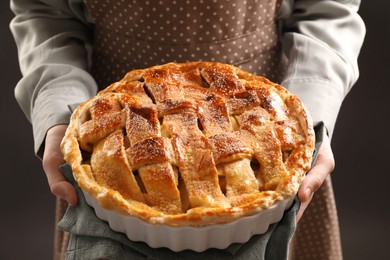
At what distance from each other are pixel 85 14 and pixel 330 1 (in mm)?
474

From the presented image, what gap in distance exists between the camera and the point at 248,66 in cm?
117

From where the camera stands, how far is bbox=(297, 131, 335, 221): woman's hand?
86 centimetres

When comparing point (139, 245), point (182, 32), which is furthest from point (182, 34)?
point (139, 245)

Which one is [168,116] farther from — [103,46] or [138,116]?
[103,46]

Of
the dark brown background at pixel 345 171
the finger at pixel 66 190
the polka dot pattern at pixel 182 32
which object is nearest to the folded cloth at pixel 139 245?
the finger at pixel 66 190

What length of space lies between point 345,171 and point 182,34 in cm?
105

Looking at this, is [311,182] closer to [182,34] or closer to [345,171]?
[182,34]

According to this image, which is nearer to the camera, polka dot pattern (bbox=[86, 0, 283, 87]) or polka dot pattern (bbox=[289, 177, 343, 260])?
polka dot pattern (bbox=[86, 0, 283, 87])

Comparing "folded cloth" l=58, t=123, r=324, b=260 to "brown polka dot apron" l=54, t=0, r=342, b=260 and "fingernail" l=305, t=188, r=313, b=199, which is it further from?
"brown polka dot apron" l=54, t=0, r=342, b=260

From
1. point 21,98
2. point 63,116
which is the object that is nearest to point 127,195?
point 63,116

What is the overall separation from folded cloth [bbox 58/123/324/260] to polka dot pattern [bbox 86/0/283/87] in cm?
37

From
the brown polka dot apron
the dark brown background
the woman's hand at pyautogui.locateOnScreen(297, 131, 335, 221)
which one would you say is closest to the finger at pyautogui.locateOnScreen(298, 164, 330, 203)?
the woman's hand at pyautogui.locateOnScreen(297, 131, 335, 221)

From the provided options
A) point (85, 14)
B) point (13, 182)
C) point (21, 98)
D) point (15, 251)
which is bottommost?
point (15, 251)

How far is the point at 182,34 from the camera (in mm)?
1097
